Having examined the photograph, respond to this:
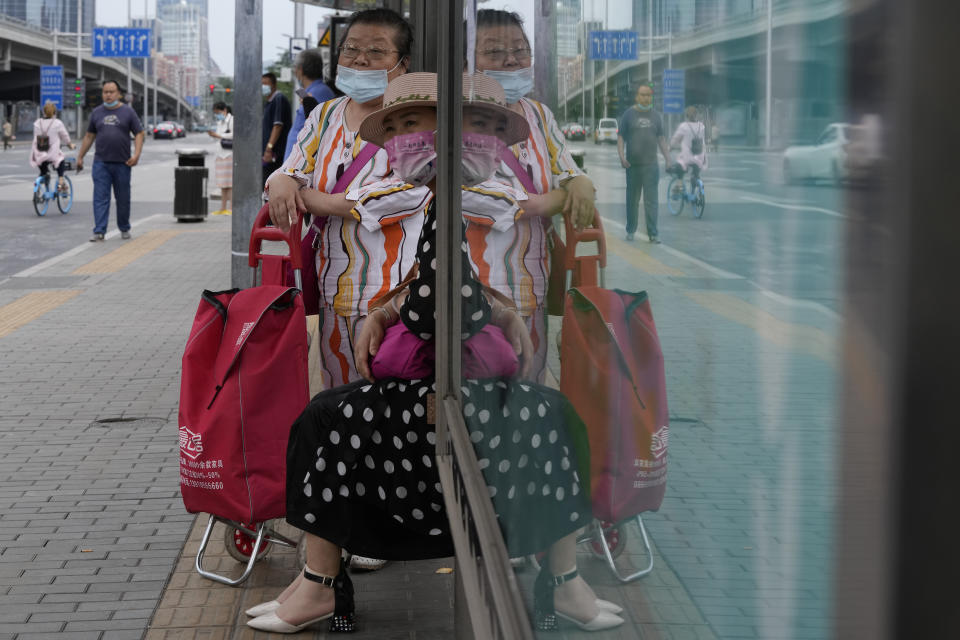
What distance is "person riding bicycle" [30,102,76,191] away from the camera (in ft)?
59.6

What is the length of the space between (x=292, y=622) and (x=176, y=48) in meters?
204

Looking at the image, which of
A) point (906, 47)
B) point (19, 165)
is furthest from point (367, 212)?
point (19, 165)

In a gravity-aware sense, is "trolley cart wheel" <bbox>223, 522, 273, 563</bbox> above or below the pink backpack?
below

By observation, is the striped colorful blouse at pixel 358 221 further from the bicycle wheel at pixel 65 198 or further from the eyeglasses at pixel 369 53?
the bicycle wheel at pixel 65 198

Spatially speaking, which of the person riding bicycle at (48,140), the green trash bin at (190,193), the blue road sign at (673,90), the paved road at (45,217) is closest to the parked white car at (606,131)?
the blue road sign at (673,90)

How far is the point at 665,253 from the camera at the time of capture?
1.09 meters

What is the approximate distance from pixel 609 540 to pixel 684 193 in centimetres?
54

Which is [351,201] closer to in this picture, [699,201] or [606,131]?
[606,131]

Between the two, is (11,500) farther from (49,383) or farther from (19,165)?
(19,165)

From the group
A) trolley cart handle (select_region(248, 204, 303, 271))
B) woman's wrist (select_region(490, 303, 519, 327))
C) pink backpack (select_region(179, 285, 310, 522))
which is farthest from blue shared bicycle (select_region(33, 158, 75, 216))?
woman's wrist (select_region(490, 303, 519, 327))

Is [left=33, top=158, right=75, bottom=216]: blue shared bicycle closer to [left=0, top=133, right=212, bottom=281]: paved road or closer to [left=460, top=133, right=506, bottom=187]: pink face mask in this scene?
[left=0, top=133, right=212, bottom=281]: paved road

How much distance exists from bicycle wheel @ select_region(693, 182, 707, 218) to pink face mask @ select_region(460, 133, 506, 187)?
4.64ft

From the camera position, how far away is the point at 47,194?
1894 centimetres

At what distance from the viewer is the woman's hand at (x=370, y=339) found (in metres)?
3.01
